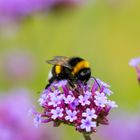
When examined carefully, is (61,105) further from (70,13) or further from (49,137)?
(70,13)

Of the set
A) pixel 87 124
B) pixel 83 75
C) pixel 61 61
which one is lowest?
pixel 87 124

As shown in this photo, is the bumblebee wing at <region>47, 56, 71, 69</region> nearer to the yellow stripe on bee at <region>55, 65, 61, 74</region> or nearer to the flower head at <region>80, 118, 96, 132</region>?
Result: the yellow stripe on bee at <region>55, 65, 61, 74</region>

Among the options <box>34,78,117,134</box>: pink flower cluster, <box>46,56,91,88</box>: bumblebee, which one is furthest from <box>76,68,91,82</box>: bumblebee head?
<box>34,78,117,134</box>: pink flower cluster

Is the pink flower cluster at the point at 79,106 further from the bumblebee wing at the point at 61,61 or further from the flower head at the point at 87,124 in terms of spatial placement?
the bumblebee wing at the point at 61,61

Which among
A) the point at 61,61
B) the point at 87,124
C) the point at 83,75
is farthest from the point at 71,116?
the point at 61,61

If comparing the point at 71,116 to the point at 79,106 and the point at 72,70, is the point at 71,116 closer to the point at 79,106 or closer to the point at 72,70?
the point at 79,106

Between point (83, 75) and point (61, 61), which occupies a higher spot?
point (61, 61)
